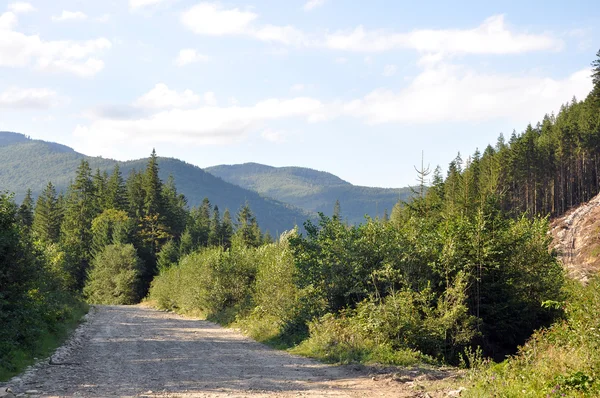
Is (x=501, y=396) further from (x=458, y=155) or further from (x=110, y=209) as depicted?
(x=458, y=155)

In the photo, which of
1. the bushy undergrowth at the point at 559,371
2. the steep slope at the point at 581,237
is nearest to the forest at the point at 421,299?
the bushy undergrowth at the point at 559,371

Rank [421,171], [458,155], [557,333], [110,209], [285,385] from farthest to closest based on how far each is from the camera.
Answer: [458,155] → [110,209] → [421,171] → [557,333] → [285,385]

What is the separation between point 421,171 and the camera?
25.4 m

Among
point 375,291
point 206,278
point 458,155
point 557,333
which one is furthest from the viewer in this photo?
point 458,155

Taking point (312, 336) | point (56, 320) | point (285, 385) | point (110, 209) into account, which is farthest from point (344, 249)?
point (110, 209)

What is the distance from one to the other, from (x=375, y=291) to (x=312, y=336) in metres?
2.76

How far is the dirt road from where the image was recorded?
1088 cm

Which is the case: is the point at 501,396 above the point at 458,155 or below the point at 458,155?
below

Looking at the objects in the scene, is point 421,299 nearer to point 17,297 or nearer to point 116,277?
point 17,297

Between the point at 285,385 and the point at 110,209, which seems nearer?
the point at 285,385

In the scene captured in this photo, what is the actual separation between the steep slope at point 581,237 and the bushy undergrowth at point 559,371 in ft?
128

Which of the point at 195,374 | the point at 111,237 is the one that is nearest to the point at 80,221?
the point at 111,237

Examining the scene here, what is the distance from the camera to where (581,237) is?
5672 cm

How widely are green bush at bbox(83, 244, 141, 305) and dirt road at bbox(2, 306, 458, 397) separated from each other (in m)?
45.4
